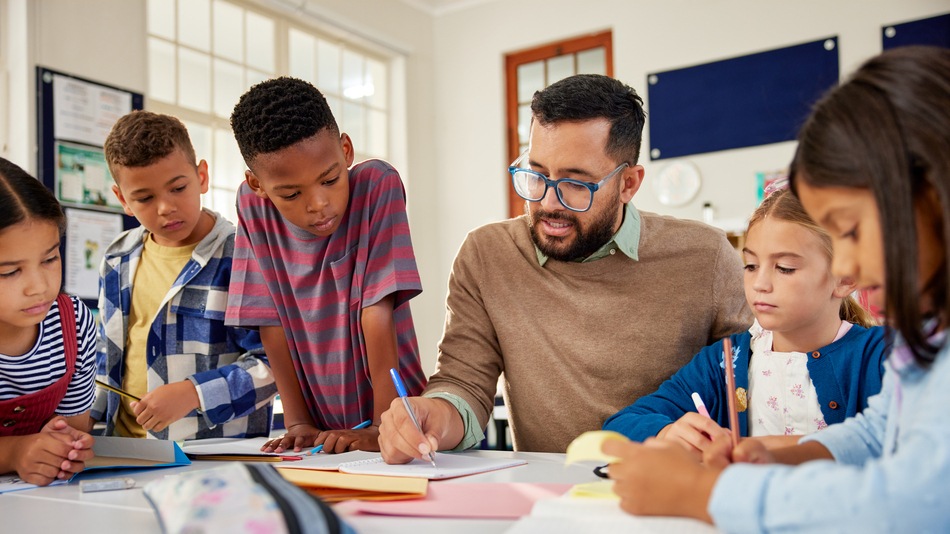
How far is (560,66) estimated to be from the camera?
565cm

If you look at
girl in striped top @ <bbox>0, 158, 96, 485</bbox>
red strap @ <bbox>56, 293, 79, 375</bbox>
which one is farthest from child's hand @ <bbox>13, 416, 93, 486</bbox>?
red strap @ <bbox>56, 293, 79, 375</bbox>

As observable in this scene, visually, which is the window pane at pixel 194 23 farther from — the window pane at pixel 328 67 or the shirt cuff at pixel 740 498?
the shirt cuff at pixel 740 498

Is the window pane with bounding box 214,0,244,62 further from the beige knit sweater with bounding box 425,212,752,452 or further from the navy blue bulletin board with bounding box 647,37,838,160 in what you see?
the beige knit sweater with bounding box 425,212,752,452

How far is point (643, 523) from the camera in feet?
2.19

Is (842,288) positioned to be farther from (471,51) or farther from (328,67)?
(471,51)

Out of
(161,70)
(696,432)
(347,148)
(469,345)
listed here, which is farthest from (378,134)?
(696,432)

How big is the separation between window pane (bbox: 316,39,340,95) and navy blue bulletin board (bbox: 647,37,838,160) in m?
2.10

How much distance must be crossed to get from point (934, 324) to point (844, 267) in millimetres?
79

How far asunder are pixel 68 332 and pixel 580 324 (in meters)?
0.92

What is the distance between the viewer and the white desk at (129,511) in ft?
2.54

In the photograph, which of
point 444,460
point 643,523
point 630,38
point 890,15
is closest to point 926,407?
point 643,523

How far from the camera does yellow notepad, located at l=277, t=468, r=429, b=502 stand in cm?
88

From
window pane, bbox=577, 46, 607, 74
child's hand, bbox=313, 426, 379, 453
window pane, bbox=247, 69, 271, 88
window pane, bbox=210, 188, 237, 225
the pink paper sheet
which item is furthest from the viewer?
window pane, bbox=577, 46, 607, 74

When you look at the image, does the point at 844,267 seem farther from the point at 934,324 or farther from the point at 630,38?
the point at 630,38
